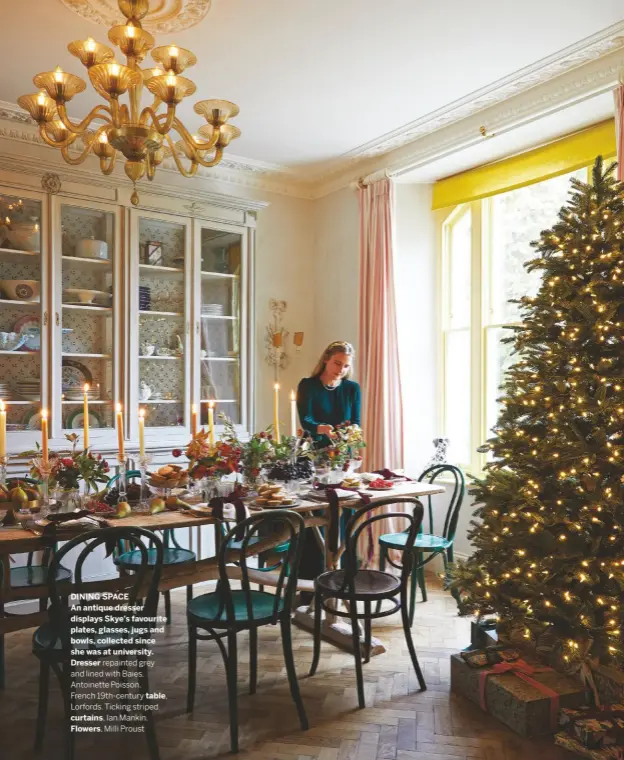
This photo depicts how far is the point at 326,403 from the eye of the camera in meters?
4.04

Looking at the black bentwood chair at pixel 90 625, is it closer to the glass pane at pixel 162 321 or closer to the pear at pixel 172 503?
the pear at pixel 172 503

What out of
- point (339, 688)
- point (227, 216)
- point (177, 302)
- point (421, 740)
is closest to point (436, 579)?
point (339, 688)

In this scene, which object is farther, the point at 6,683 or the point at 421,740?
the point at 6,683

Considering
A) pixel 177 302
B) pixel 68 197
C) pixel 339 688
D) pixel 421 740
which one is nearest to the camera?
pixel 421 740

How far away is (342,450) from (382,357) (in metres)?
1.48

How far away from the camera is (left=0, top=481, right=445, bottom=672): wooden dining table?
238 centimetres

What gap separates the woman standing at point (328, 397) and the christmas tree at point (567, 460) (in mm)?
1292

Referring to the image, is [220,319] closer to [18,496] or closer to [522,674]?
[18,496]

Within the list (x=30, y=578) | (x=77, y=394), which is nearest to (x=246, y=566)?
(x=30, y=578)

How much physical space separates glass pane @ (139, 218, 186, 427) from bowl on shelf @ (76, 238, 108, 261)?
9.7 inches

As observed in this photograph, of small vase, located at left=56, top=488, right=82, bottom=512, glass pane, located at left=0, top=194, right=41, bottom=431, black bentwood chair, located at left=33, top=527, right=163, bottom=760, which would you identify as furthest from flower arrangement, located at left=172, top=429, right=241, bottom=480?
glass pane, located at left=0, top=194, right=41, bottom=431

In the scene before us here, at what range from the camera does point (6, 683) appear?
2955 mm

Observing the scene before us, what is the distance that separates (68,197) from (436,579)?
140 inches

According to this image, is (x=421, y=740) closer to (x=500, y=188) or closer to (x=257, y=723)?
(x=257, y=723)
